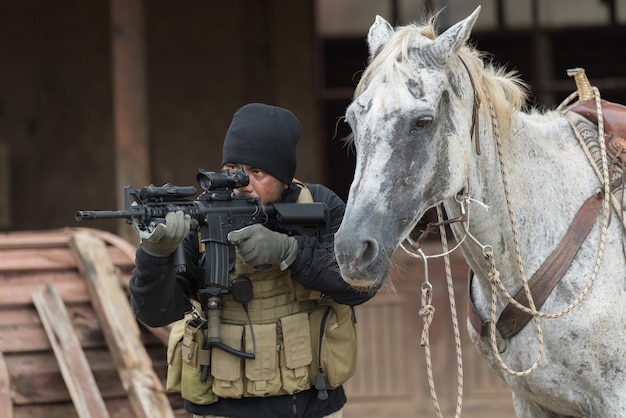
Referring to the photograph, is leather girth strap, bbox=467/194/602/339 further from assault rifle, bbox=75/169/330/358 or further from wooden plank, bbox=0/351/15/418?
wooden plank, bbox=0/351/15/418

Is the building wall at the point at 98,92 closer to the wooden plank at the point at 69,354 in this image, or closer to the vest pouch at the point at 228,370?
the wooden plank at the point at 69,354

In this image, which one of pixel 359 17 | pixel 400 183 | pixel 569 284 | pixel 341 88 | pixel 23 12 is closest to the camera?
pixel 400 183

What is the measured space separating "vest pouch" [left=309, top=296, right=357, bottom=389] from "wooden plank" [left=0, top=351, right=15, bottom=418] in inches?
58.7

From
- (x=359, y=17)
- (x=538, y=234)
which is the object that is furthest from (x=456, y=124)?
(x=359, y=17)

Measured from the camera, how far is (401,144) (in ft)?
8.36

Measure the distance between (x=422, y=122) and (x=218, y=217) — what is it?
0.76m

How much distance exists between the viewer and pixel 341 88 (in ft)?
22.5

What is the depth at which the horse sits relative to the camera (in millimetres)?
2553

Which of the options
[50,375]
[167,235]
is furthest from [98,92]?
[167,235]

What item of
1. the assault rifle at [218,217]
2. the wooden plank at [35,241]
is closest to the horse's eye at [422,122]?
the assault rifle at [218,217]

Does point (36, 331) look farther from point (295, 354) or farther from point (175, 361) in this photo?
point (295, 354)

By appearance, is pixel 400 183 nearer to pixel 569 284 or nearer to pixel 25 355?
pixel 569 284

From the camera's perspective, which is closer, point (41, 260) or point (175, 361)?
point (175, 361)

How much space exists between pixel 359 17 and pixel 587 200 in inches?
142
